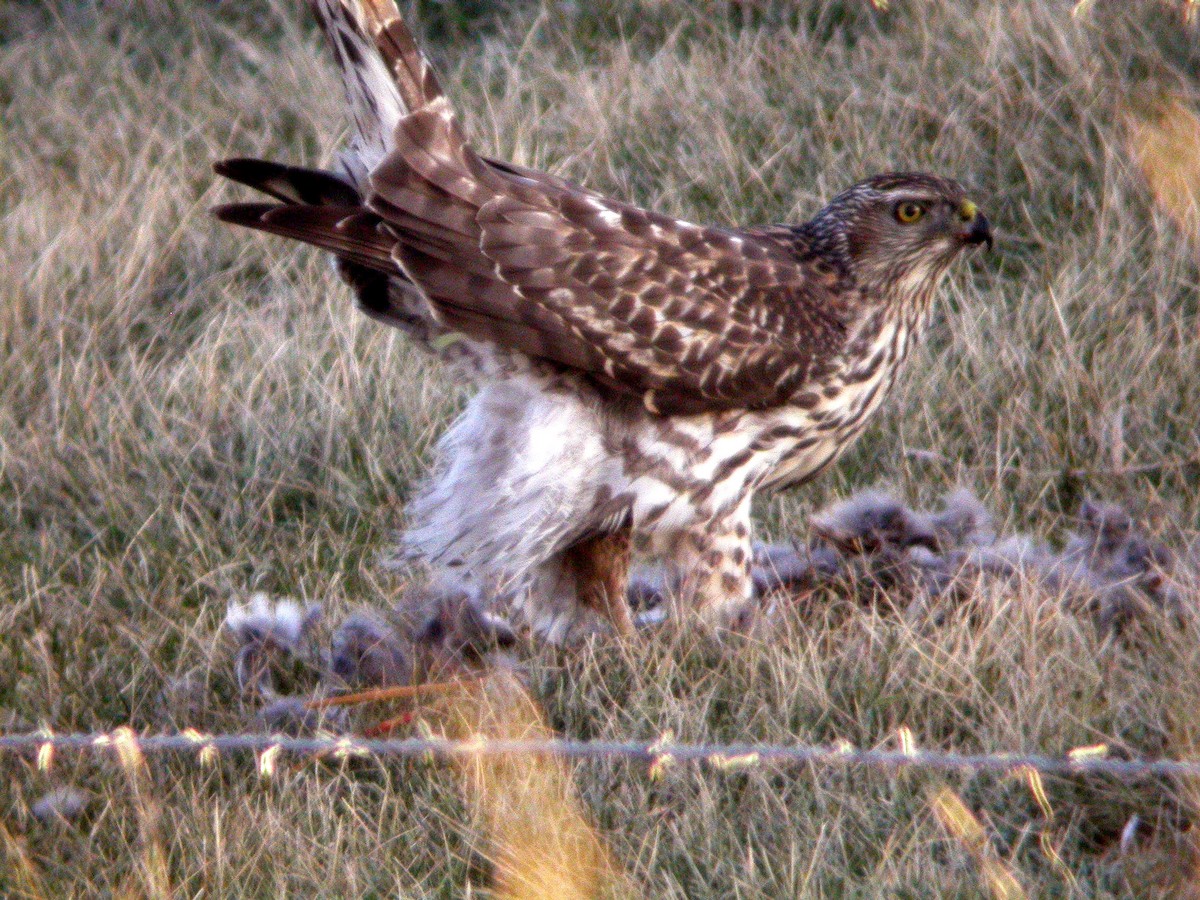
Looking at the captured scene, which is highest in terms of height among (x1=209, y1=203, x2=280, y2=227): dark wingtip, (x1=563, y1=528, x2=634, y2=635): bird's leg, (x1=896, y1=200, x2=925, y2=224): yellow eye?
(x1=209, y1=203, x2=280, y2=227): dark wingtip

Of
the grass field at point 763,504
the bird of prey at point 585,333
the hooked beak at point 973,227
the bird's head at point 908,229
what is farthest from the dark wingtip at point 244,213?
the hooked beak at point 973,227

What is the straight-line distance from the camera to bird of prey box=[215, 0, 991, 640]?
3965mm

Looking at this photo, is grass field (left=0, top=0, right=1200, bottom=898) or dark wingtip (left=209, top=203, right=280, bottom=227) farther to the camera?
dark wingtip (left=209, top=203, right=280, bottom=227)

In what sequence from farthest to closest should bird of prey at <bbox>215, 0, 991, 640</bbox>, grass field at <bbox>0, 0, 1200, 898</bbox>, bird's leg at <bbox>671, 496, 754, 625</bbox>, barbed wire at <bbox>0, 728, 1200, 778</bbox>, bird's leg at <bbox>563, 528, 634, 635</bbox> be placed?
bird's leg at <bbox>563, 528, 634, 635</bbox> → bird's leg at <bbox>671, 496, 754, 625</bbox> → bird of prey at <bbox>215, 0, 991, 640</bbox> → grass field at <bbox>0, 0, 1200, 898</bbox> → barbed wire at <bbox>0, 728, 1200, 778</bbox>

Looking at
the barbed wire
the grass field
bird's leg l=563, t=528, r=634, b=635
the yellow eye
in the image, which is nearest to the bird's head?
the yellow eye

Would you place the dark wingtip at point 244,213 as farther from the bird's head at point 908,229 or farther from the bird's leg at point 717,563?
the bird's head at point 908,229

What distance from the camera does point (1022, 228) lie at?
578 cm

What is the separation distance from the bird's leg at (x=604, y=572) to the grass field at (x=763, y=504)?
0.39m

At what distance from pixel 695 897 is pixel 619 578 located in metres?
1.31

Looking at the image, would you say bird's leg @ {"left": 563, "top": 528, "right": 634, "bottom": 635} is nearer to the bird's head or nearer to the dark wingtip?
the bird's head

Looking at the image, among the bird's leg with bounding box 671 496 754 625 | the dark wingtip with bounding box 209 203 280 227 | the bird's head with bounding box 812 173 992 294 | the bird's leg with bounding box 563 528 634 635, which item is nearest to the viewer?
the dark wingtip with bounding box 209 203 280 227

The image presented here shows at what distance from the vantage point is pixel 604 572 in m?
4.39

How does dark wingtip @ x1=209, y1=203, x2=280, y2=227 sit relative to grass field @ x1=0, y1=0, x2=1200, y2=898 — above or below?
above

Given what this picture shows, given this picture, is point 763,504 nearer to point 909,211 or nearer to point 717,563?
point 717,563
